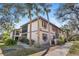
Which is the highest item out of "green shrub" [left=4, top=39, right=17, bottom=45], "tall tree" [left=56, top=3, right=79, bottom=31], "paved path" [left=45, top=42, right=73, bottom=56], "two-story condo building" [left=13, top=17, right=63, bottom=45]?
"tall tree" [left=56, top=3, right=79, bottom=31]

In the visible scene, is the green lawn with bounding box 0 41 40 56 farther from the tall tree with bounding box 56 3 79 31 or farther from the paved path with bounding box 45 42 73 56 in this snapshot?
the tall tree with bounding box 56 3 79 31

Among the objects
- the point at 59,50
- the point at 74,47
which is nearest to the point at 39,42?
the point at 59,50

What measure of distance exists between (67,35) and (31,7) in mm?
447

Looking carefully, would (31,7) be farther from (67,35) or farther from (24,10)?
(67,35)

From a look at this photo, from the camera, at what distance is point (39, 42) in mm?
2127

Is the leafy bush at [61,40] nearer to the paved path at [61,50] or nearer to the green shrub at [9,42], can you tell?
the paved path at [61,50]

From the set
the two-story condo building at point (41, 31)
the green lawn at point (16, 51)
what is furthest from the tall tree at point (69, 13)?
the green lawn at point (16, 51)

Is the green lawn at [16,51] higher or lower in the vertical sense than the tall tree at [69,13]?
lower

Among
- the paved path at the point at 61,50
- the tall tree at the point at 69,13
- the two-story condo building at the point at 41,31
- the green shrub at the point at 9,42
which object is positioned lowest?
the paved path at the point at 61,50

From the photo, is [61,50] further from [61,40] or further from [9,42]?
[9,42]

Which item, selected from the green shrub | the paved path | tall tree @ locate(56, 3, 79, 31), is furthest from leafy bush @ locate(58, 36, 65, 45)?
the green shrub

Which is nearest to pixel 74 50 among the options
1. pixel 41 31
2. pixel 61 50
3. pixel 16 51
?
A: pixel 61 50

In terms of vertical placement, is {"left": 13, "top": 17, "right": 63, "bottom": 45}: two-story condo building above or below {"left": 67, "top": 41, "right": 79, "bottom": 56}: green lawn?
above

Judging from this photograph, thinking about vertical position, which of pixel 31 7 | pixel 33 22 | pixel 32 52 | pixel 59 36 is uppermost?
pixel 31 7
